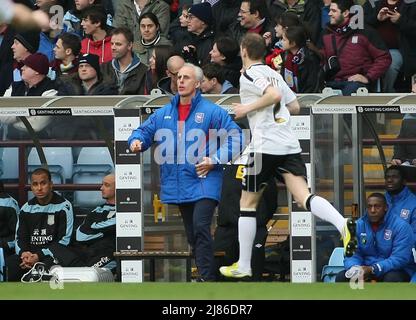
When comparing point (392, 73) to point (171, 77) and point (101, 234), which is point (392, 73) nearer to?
point (171, 77)

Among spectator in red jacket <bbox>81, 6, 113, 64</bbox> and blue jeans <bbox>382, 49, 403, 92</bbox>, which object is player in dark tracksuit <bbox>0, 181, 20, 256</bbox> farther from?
blue jeans <bbox>382, 49, 403, 92</bbox>

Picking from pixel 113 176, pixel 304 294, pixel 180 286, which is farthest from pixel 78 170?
pixel 304 294

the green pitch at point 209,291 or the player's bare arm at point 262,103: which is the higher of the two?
the player's bare arm at point 262,103

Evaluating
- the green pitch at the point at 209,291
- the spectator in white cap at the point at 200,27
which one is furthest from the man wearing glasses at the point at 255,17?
the green pitch at the point at 209,291

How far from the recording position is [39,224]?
616 inches

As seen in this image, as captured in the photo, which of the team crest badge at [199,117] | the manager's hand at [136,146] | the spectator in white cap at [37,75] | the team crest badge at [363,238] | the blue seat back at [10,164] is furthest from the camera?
the spectator in white cap at [37,75]

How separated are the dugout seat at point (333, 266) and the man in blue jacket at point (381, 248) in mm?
327

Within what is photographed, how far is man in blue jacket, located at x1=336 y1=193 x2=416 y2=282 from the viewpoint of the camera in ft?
46.6

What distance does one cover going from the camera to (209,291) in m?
11.7

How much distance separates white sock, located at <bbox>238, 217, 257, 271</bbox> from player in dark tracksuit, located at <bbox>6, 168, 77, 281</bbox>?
2.87 metres

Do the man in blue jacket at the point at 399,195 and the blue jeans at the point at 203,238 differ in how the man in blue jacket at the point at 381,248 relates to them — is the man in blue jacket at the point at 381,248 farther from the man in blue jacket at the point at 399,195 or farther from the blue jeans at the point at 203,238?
the blue jeans at the point at 203,238

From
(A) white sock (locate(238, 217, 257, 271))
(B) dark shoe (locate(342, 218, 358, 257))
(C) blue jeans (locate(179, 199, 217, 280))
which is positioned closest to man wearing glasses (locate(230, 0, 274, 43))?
(C) blue jeans (locate(179, 199, 217, 280))

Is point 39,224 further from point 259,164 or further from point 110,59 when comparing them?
point 259,164

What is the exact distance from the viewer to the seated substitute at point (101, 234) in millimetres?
15398
